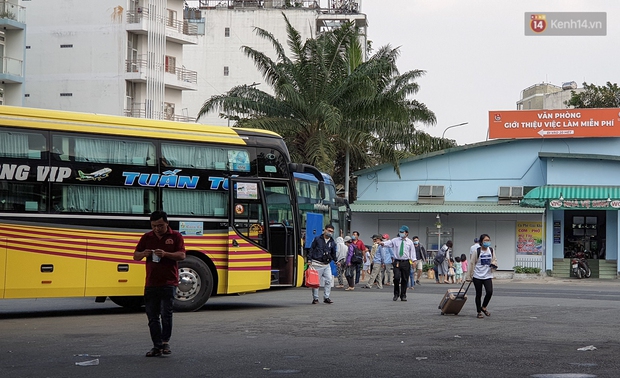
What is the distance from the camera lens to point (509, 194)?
4094 centimetres

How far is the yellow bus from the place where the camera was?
1541 cm

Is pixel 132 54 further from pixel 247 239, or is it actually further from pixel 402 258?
pixel 247 239

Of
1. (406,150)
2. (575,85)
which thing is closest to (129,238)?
(406,150)

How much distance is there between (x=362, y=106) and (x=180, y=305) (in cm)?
2132

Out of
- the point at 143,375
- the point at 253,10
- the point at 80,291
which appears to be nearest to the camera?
the point at 143,375

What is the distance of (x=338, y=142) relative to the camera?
3897cm

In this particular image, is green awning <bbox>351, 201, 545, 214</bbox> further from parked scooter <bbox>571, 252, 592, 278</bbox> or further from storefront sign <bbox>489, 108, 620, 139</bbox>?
storefront sign <bbox>489, 108, 620, 139</bbox>

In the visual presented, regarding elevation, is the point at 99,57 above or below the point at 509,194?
above

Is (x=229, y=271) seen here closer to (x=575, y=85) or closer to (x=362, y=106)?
(x=362, y=106)

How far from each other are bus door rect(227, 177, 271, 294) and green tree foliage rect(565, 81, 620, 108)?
141 ft

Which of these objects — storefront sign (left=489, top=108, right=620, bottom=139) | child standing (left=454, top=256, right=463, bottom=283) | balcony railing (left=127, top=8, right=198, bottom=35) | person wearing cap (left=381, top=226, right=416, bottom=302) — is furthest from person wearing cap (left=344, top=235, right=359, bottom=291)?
balcony railing (left=127, top=8, right=198, bottom=35)

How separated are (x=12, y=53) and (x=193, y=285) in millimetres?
30588

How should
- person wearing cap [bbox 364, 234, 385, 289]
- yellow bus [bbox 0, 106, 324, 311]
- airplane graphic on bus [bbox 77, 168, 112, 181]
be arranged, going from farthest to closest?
person wearing cap [bbox 364, 234, 385, 289]
airplane graphic on bus [bbox 77, 168, 112, 181]
yellow bus [bbox 0, 106, 324, 311]

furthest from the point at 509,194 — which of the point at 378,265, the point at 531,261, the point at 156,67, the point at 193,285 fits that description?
the point at 193,285
